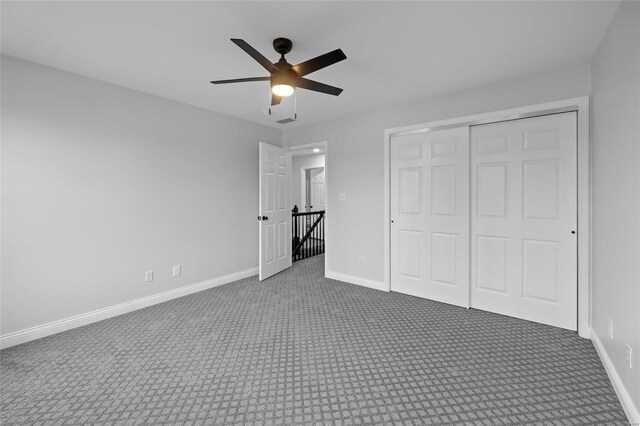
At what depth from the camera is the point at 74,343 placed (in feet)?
8.34

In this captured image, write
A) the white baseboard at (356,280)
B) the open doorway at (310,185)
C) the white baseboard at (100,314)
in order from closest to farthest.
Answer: the white baseboard at (100,314)
the white baseboard at (356,280)
the open doorway at (310,185)

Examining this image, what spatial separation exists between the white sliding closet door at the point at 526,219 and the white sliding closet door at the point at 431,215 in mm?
131

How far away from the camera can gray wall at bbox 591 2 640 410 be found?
1611 millimetres

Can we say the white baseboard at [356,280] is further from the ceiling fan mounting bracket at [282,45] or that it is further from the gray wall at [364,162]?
the ceiling fan mounting bracket at [282,45]

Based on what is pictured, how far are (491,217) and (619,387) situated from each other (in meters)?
1.71

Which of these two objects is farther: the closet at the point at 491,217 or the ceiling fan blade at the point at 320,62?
the closet at the point at 491,217

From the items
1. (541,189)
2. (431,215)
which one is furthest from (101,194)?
(541,189)

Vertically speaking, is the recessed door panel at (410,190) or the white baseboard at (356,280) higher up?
the recessed door panel at (410,190)

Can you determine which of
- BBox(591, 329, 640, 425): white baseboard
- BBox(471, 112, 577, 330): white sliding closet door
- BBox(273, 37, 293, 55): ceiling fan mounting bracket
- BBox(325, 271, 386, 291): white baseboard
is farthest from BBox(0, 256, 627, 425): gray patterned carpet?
BBox(273, 37, 293, 55): ceiling fan mounting bracket

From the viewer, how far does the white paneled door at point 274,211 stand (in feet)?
14.1

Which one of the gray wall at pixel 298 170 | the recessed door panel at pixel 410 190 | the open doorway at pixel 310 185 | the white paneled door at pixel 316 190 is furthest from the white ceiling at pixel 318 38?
the white paneled door at pixel 316 190

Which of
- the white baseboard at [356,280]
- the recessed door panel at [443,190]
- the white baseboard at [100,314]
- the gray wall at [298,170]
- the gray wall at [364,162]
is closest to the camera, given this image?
the white baseboard at [100,314]

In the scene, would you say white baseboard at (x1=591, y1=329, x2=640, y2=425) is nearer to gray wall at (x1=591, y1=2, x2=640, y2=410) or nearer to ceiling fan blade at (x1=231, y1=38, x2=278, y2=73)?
gray wall at (x1=591, y1=2, x2=640, y2=410)

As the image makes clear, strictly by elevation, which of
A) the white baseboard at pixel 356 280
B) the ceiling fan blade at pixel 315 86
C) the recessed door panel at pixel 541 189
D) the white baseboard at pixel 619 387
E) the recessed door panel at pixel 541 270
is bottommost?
the white baseboard at pixel 619 387
